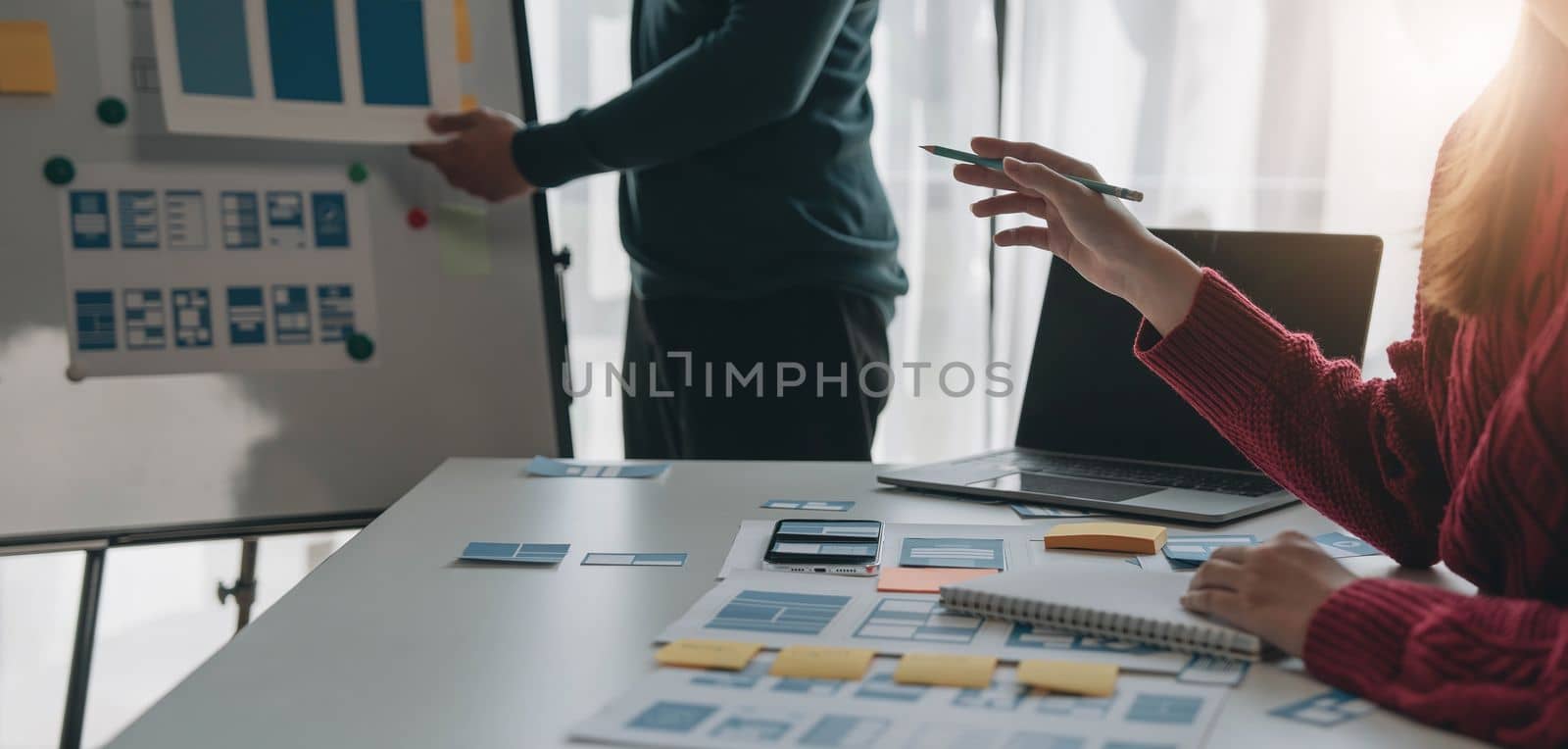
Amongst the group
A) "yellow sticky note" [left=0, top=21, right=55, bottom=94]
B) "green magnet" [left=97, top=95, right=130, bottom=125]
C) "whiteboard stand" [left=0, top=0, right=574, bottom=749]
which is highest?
"yellow sticky note" [left=0, top=21, right=55, bottom=94]

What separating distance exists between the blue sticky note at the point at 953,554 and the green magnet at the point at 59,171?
1.07 metres

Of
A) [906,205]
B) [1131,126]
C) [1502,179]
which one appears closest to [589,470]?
[1502,179]

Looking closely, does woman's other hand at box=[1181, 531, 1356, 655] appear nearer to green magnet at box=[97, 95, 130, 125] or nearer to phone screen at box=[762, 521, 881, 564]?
phone screen at box=[762, 521, 881, 564]

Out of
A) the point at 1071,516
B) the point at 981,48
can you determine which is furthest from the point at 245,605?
the point at 981,48

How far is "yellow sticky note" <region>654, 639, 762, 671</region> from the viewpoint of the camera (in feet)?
2.11

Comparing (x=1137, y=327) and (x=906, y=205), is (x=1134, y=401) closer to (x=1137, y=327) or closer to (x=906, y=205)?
(x=1137, y=327)

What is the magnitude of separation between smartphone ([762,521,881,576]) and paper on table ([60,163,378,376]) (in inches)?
31.5

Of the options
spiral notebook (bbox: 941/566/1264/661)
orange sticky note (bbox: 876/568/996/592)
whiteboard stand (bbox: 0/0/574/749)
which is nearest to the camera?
spiral notebook (bbox: 941/566/1264/661)

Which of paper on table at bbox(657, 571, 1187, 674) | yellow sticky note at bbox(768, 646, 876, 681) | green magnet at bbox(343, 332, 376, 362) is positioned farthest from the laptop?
green magnet at bbox(343, 332, 376, 362)

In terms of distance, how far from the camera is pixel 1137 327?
1287 millimetres

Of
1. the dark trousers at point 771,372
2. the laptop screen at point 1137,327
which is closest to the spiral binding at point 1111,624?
the laptop screen at point 1137,327

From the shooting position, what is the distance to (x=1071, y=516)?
1019 millimetres

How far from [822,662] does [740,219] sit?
2.88ft

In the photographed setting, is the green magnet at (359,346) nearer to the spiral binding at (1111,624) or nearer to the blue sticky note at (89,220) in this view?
the blue sticky note at (89,220)
